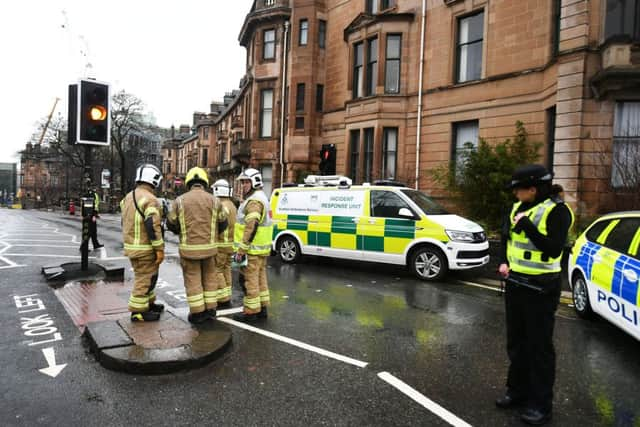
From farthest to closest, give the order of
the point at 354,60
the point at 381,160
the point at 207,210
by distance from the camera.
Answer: the point at 354,60 < the point at 381,160 < the point at 207,210

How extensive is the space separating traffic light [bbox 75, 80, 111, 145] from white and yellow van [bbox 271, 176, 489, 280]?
4571 millimetres

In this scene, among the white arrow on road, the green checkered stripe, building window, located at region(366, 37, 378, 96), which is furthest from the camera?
building window, located at region(366, 37, 378, 96)

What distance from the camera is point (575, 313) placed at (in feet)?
21.6

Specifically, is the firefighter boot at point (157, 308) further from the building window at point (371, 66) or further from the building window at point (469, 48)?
the building window at point (371, 66)

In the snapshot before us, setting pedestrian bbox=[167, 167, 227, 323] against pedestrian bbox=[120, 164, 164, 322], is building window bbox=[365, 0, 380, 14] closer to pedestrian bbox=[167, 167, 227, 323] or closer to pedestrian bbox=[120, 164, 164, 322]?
pedestrian bbox=[167, 167, 227, 323]

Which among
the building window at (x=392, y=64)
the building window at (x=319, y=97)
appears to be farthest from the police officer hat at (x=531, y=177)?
the building window at (x=319, y=97)

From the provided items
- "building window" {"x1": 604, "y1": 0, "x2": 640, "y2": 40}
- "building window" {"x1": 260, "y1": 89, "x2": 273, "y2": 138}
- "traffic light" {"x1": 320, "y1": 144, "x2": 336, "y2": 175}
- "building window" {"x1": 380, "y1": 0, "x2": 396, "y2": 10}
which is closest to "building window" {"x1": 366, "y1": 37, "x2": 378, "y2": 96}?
"building window" {"x1": 380, "y1": 0, "x2": 396, "y2": 10}

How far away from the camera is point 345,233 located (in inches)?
396

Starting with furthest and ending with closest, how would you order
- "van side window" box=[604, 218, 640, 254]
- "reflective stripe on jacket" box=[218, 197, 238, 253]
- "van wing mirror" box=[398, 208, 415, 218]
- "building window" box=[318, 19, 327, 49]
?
"building window" box=[318, 19, 327, 49] → "van wing mirror" box=[398, 208, 415, 218] → "reflective stripe on jacket" box=[218, 197, 238, 253] → "van side window" box=[604, 218, 640, 254]

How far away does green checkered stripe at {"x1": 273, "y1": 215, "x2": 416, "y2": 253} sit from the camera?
9.20 m

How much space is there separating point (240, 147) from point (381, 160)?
11576mm

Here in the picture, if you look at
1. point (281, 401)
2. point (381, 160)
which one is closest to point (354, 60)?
point (381, 160)

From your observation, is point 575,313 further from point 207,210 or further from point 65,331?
point 65,331

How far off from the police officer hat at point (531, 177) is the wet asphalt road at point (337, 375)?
179 centimetres
